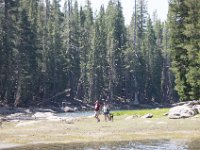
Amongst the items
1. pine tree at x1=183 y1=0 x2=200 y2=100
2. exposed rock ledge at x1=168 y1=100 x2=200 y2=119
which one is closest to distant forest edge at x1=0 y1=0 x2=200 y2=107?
pine tree at x1=183 y1=0 x2=200 y2=100

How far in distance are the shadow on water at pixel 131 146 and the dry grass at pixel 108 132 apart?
181cm

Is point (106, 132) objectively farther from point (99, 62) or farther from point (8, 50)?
point (99, 62)

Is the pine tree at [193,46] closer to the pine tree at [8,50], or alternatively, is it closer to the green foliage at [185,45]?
the green foliage at [185,45]

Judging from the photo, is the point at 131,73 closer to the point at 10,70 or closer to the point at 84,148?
the point at 10,70

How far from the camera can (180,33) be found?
53.1 m

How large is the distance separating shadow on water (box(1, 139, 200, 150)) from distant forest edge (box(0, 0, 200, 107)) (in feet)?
98.7

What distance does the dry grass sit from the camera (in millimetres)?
27797

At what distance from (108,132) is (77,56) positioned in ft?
228

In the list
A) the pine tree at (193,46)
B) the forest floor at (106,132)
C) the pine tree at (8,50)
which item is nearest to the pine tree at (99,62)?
the pine tree at (8,50)

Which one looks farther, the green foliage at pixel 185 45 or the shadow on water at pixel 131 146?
the green foliage at pixel 185 45

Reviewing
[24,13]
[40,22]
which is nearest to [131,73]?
[40,22]

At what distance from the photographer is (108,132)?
3089cm

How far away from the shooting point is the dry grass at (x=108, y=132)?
2780cm

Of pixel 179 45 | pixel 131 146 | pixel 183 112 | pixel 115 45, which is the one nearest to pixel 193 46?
pixel 179 45
